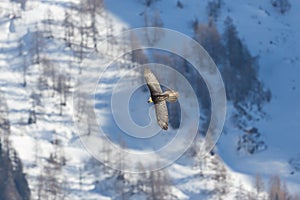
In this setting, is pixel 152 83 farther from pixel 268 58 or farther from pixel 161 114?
pixel 268 58

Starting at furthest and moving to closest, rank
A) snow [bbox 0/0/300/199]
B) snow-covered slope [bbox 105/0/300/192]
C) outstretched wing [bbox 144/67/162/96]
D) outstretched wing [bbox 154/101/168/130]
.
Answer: snow-covered slope [bbox 105/0/300/192] < snow [bbox 0/0/300/199] < outstretched wing [bbox 144/67/162/96] < outstretched wing [bbox 154/101/168/130]

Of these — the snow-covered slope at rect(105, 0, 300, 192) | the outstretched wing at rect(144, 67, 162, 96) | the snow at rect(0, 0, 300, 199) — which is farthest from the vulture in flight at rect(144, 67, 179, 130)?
the snow-covered slope at rect(105, 0, 300, 192)

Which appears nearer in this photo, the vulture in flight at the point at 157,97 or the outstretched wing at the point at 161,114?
the outstretched wing at the point at 161,114

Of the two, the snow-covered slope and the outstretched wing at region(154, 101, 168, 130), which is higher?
the snow-covered slope

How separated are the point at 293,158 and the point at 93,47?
2180 cm

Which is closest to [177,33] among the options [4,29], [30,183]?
[4,29]

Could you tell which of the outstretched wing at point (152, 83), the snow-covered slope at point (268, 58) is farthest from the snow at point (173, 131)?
the outstretched wing at point (152, 83)

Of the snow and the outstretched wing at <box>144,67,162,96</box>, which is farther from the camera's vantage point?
the snow

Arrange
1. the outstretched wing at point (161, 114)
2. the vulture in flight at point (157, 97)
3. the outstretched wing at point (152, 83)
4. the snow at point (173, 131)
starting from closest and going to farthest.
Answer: the outstretched wing at point (161, 114), the vulture in flight at point (157, 97), the outstretched wing at point (152, 83), the snow at point (173, 131)

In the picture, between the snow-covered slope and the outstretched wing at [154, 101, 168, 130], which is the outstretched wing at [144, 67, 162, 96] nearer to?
the outstretched wing at [154, 101, 168, 130]

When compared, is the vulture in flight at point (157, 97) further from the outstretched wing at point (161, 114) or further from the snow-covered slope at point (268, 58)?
the snow-covered slope at point (268, 58)

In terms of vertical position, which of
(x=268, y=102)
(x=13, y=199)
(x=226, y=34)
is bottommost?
(x=13, y=199)

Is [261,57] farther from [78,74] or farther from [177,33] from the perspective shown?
[78,74]

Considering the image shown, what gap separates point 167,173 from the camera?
9250 cm
